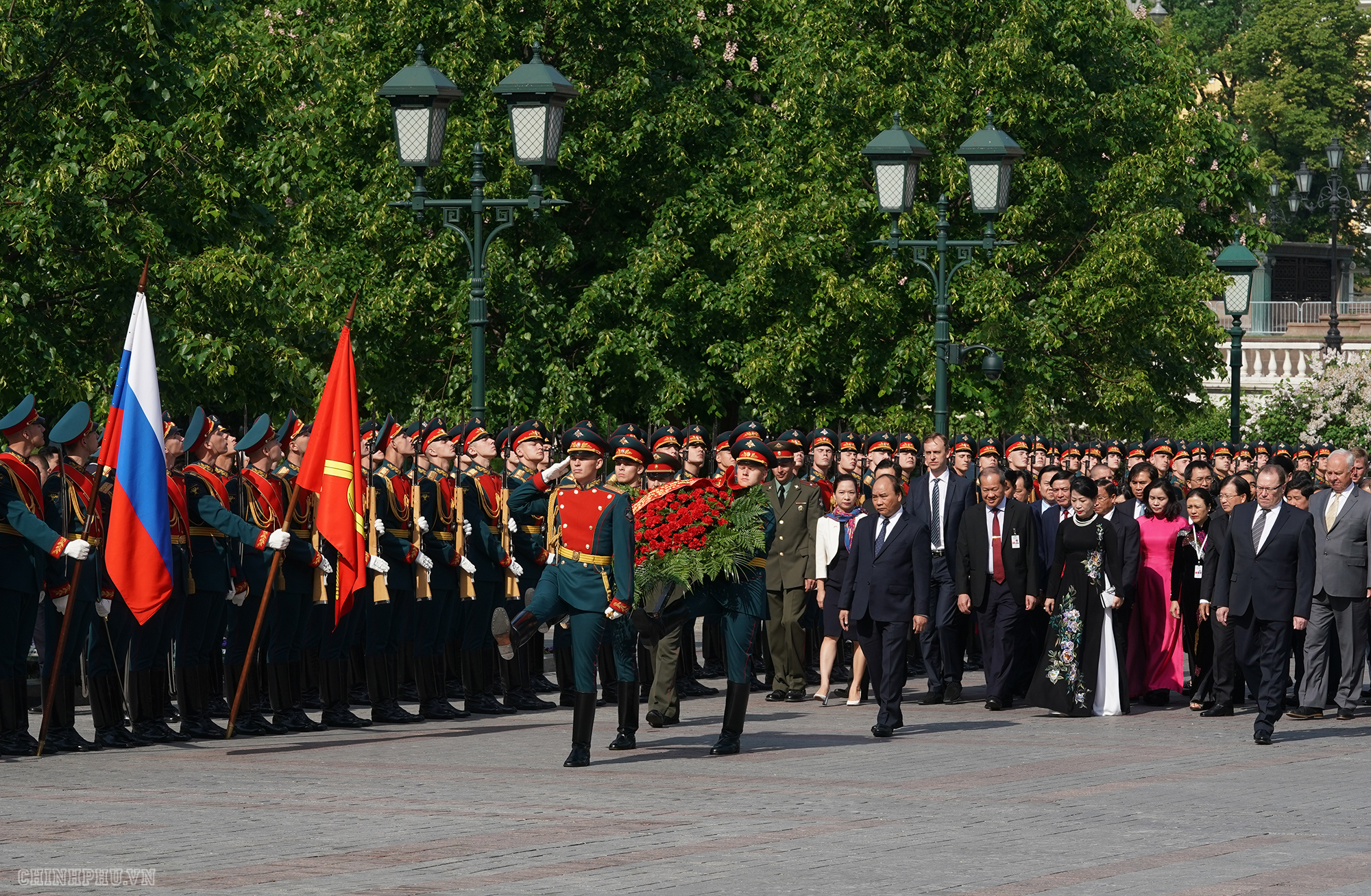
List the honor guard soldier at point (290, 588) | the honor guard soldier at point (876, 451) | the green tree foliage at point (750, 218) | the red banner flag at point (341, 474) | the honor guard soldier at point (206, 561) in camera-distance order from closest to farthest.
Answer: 1. the red banner flag at point (341, 474)
2. the honor guard soldier at point (206, 561)
3. the honor guard soldier at point (290, 588)
4. the honor guard soldier at point (876, 451)
5. the green tree foliage at point (750, 218)

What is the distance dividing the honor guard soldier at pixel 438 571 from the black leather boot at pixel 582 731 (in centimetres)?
338

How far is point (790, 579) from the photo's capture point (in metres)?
18.3

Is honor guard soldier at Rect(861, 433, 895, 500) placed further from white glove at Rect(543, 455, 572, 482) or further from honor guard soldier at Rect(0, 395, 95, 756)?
honor guard soldier at Rect(0, 395, 95, 756)

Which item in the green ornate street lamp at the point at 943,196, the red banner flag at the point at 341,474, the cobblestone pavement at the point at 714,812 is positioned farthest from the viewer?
the green ornate street lamp at the point at 943,196

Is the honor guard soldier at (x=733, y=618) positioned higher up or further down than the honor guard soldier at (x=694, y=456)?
further down

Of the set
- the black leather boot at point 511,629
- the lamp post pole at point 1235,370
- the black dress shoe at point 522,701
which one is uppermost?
the lamp post pole at point 1235,370

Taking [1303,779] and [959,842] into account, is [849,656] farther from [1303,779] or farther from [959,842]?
[959,842]

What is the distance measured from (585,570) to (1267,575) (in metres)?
5.53

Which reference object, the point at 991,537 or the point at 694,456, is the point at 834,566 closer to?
the point at 991,537

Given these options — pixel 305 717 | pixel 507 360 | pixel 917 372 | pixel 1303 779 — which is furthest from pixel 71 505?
pixel 917 372

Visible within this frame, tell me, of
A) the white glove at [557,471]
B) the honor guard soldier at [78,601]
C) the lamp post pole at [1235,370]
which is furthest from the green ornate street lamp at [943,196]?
the lamp post pole at [1235,370]

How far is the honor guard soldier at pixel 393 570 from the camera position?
15703 millimetres

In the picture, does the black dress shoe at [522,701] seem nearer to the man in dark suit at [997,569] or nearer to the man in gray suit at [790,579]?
the man in gray suit at [790,579]

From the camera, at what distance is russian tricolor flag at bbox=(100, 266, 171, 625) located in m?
13.6
